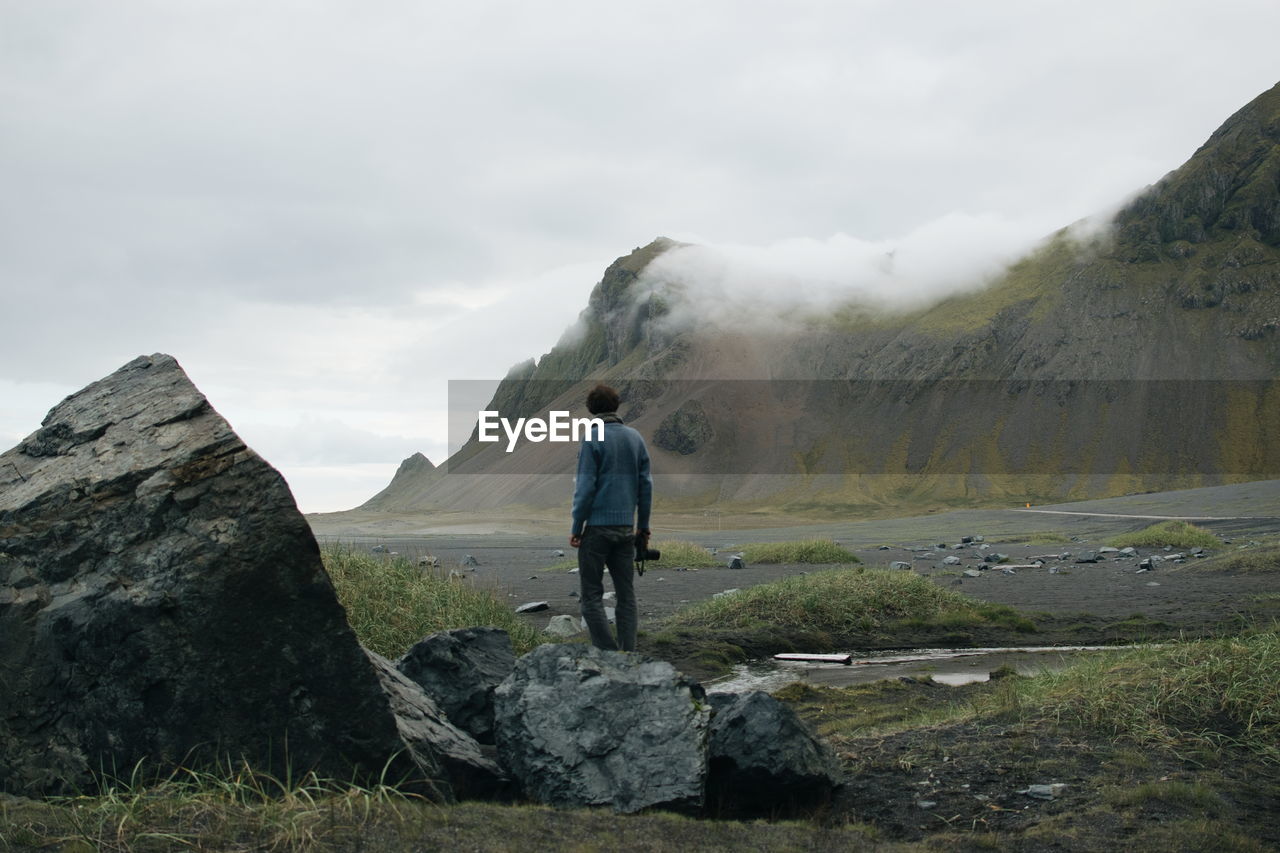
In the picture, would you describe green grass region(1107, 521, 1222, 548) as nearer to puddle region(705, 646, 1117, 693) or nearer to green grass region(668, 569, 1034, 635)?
green grass region(668, 569, 1034, 635)

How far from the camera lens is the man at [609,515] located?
313 inches

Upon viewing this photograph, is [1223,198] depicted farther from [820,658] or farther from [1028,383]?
[820,658]

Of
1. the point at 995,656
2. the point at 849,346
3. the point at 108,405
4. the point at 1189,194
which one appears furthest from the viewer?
the point at 849,346

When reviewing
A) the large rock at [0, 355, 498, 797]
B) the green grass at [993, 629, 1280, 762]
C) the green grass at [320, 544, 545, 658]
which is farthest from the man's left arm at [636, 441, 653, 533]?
the large rock at [0, 355, 498, 797]

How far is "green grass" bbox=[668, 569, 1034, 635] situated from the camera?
14406 millimetres

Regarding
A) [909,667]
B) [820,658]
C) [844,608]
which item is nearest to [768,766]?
[909,667]

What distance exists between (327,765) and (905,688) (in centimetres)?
644

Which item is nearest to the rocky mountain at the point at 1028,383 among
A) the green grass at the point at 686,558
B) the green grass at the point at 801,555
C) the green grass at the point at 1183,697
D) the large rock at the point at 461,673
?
the green grass at the point at 801,555

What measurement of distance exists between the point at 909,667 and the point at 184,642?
9087 mm

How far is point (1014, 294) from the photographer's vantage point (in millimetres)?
151750

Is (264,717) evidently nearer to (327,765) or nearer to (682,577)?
(327,765)

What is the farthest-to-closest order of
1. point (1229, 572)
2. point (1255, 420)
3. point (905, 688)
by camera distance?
point (1255, 420) < point (1229, 572) < point (905, 688)

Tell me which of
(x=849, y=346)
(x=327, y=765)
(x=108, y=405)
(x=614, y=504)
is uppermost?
(x=849, y=346)

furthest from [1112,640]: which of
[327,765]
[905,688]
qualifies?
[327,765]
